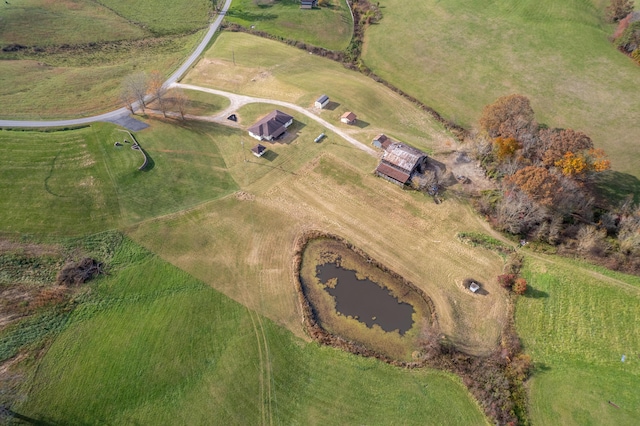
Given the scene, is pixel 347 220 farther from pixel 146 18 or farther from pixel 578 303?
pixel 146 18

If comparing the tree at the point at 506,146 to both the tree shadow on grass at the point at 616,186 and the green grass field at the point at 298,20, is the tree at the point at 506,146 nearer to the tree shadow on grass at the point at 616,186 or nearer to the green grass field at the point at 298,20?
the tree shadow on grass at the point at 616,186

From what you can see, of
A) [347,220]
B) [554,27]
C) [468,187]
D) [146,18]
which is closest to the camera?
[347,220]

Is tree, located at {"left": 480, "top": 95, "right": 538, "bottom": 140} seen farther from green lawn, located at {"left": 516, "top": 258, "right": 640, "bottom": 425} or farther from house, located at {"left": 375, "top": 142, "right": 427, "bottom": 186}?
green lawn, located at {"left": 516, "top": 258, "right": 640, "bottom": 425}

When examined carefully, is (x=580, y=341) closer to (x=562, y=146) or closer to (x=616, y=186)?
(x=562, y=146)

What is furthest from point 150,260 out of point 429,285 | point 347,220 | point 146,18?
point 146,18

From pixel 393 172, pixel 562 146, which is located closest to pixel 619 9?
pixel 562 146

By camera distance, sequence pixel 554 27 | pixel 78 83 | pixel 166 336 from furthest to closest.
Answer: pixel 554 27, pixel 78 83, pixel 166 336

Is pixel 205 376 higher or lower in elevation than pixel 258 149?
lower
